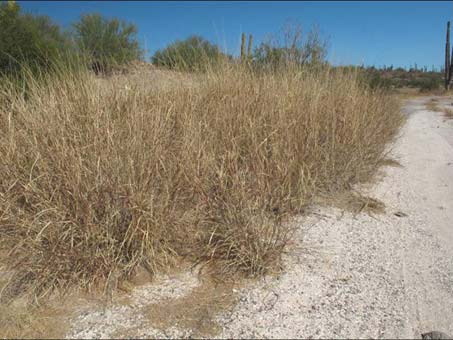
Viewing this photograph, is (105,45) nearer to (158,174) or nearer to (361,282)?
(158,174)

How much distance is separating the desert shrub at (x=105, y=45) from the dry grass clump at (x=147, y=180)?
0.80 metres

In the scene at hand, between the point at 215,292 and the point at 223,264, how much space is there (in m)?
0.23

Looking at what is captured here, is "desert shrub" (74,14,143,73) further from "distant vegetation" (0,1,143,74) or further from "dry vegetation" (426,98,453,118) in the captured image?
"dry vegetation" (426,98,453,118)

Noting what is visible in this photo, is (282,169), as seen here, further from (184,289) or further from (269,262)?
(184,289)

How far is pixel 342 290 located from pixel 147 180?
1.30m

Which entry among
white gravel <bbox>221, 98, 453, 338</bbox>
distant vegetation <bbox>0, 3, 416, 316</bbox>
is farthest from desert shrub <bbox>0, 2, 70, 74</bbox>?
white gravel <bbox>221, 98, 453, 338</bbox>

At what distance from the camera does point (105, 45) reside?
660cm

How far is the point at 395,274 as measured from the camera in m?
2.13

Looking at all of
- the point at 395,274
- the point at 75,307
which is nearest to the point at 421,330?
the point at 395,274

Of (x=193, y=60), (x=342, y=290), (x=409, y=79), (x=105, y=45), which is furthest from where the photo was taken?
(x=409, y=79)

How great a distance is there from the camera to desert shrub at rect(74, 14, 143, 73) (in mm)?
4525

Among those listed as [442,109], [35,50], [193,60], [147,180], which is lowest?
[442,109]

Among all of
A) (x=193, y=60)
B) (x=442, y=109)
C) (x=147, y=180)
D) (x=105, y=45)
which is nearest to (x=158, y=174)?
(x=147, y=180)

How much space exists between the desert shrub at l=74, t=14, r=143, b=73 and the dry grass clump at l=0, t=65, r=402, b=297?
804 mm
